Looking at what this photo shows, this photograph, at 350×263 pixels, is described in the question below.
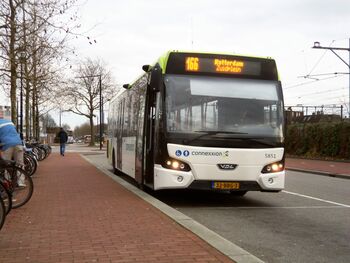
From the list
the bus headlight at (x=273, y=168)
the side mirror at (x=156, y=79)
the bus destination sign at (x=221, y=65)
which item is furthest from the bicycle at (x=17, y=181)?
the bus headlight at (x=273, y=168)

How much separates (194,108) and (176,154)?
3.24ft

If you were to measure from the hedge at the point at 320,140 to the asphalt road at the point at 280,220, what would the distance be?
1833cm

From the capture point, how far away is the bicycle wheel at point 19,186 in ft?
→ 30.8

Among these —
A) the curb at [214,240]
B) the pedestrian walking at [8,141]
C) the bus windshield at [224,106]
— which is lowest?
the curb at [214,240]

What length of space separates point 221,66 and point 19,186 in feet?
15.4

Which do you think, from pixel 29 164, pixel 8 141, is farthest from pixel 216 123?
pixel 29 164

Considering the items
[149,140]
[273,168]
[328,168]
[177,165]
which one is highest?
[149,140]

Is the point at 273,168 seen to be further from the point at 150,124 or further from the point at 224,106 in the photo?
the point at 150,124

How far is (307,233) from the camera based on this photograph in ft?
26.9

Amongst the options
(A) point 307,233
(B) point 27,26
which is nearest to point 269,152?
(A) point 307,233

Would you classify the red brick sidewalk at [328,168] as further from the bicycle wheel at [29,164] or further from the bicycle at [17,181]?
the bicycle at [17,181]

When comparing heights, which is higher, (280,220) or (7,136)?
(7,136)

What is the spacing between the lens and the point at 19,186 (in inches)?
372

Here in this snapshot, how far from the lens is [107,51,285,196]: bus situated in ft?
34.3
